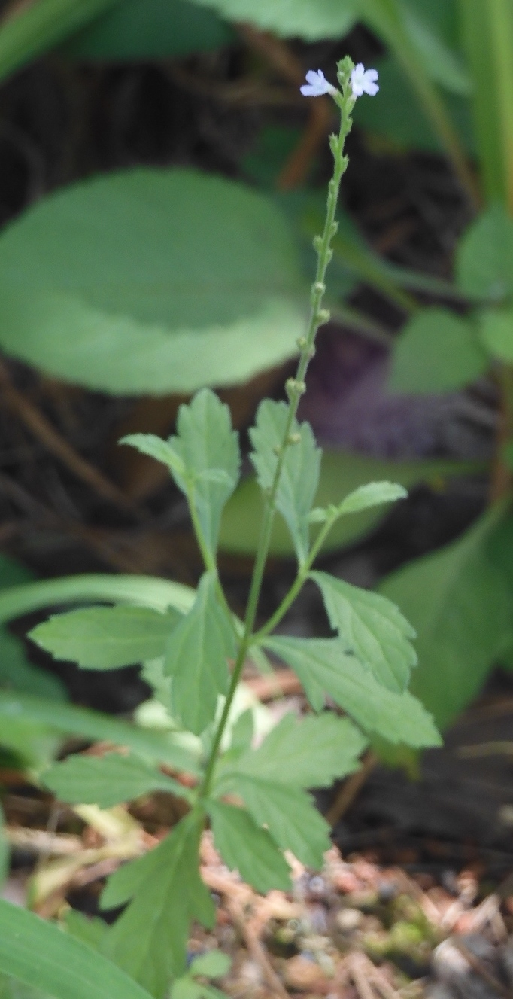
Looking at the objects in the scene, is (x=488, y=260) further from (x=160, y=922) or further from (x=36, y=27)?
(x=160, y=922)

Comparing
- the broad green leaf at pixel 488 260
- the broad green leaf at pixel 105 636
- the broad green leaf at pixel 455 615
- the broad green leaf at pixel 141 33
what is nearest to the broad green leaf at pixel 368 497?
the broad green leaf at pixel 105 636

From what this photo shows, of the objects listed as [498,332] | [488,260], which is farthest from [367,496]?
[488,260]

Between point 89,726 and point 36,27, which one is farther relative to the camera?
point 36,27

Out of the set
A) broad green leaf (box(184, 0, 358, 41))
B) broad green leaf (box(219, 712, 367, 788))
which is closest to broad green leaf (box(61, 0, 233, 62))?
broad green leaf (box(184, 0, 358, 41))

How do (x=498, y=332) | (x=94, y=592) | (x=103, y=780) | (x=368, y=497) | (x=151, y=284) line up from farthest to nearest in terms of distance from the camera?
1. (x=151, y=284)
2. (x=498, y=332)
3. (x=94, y=592)
4. (x=103, y=780)
5. (x=368, y=497)

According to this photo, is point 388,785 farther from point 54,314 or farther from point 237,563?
point 54,314

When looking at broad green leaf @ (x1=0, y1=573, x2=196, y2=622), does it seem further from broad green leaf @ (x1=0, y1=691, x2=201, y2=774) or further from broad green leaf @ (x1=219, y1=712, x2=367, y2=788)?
broad green leaf @ (x1=219, y1=712, x2=367, y2=788)

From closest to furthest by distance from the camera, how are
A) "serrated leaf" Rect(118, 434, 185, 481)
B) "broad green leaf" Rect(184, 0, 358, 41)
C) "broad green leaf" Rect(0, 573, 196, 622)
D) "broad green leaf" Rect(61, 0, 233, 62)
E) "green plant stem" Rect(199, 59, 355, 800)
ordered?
"green plant stem" Rect(199, 59, 355, 800) < "serrated leaf" Rect(118, 434, 185, 481) < "broad green leaf" Rect(0, 573, 196, 622) < "broad green leaf" Rect(184, 0, 358, 41) < "broad green leaf" Rect(61, 0, 233, 62)
